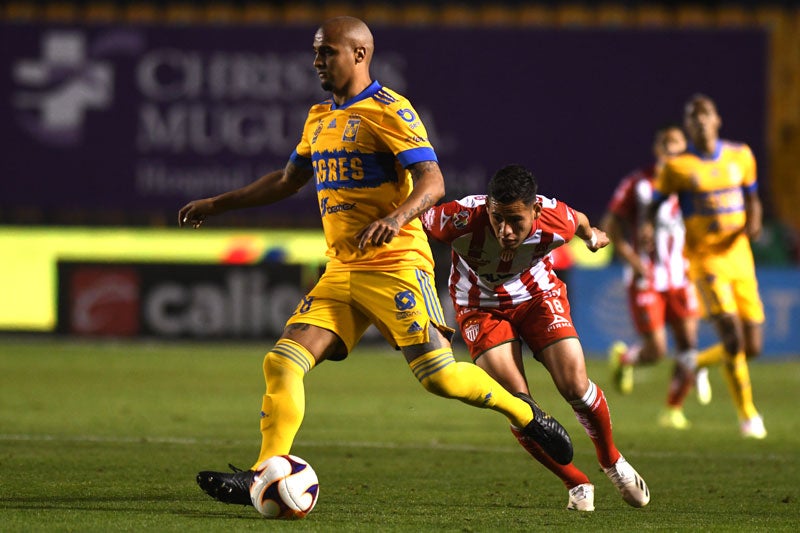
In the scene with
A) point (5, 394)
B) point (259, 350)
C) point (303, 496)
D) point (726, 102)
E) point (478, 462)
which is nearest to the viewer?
point (303, 496)

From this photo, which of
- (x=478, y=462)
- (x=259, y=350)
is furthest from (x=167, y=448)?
(x=259, y=350)

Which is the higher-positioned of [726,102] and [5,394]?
[726,102]

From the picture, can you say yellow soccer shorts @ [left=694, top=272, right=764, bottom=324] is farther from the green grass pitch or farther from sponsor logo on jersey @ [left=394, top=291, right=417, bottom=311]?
sponsor logo on jersey @ [left=394, top=291, right=417, bottom=311]

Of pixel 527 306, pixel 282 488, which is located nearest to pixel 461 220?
pixel 527 306

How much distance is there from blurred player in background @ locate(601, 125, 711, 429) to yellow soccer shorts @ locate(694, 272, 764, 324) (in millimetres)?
808

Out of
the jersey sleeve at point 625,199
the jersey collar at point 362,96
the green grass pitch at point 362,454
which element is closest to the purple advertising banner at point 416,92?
the green grass pitch at point 362,454

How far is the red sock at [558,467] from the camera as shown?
21.0 ft

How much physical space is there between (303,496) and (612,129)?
1313 centimetres

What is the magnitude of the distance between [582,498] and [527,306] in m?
0.87

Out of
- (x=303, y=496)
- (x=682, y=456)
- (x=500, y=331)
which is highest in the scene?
(x=500, y=331)

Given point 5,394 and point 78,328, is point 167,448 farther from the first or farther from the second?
point 78,328

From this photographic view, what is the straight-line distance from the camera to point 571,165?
18156 millimetres

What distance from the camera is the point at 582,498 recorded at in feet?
20.8

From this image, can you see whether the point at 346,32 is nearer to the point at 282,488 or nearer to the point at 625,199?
the point at 282,488
